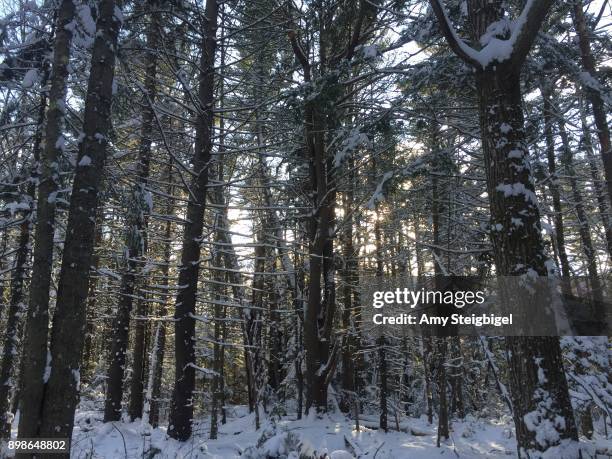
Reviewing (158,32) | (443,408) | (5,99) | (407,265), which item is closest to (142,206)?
(158,32)

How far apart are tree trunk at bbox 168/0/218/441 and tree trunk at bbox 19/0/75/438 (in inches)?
120

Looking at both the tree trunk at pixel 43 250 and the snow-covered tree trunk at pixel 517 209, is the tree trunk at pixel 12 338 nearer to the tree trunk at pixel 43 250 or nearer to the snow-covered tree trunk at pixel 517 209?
the tree trunk at pixel 43 250

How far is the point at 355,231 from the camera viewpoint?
1590cm

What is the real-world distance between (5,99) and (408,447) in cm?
1170

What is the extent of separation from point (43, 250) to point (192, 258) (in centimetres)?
368

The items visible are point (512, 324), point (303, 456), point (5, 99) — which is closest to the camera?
point (512, 324)

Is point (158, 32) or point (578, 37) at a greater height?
point (578, 37)

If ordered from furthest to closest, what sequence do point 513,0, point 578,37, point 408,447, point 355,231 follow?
point 355,231 < point 578,37 < point 408,447 < point 513,0

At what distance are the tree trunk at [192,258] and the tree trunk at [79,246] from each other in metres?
3.01

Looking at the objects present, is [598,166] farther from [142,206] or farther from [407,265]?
[142,206]

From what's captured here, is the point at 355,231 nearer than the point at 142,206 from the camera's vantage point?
No

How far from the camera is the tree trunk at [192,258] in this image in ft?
26.8

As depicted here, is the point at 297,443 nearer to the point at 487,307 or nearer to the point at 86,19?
the point at 487,307

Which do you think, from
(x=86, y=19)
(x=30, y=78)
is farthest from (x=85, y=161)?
(x=30, y=78)
